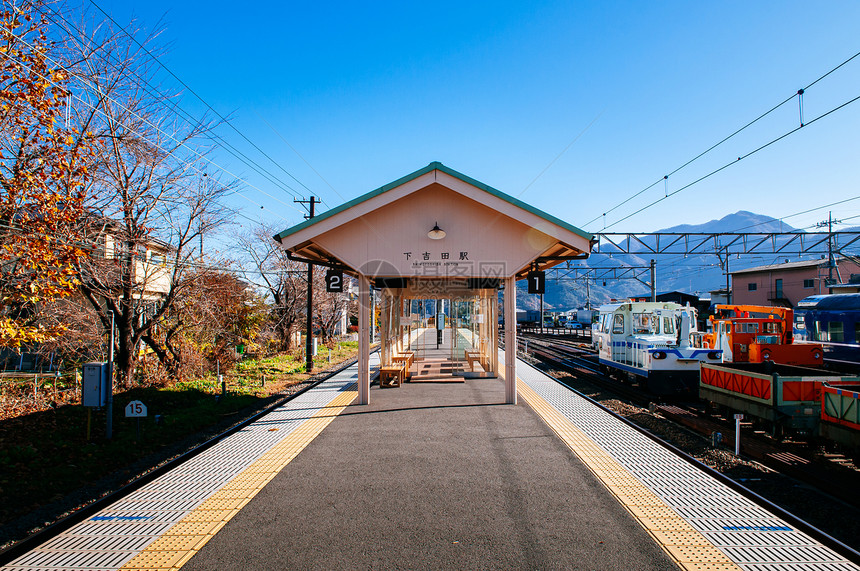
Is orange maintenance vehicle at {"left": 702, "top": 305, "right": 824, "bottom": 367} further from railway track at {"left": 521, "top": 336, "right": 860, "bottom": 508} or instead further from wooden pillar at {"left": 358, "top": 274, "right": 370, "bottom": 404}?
wooden pillar at {"left": 358, "top": 274, "right": 370, "bottom": 404}

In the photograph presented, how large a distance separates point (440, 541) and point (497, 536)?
1.76ft

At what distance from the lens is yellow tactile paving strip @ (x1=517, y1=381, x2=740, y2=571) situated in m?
3.77

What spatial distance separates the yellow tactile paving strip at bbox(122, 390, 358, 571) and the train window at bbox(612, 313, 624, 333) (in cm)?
1054

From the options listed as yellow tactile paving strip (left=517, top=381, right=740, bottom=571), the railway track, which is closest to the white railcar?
the railway track

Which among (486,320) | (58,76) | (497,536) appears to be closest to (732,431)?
(497,536)

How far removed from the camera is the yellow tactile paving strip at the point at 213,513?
380cm

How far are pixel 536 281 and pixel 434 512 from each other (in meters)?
6.93

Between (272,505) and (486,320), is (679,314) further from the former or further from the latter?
(272,505)

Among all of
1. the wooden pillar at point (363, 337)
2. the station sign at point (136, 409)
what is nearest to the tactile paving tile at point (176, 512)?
the station sign at point (136, 409)

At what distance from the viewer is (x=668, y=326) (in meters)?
→ 13.5

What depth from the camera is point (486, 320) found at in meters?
16.0

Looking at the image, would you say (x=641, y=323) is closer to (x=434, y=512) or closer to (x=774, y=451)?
(x=774, y=451)

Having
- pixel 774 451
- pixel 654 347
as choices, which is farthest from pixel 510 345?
pixel 654 347

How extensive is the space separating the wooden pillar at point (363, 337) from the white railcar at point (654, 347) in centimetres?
764
